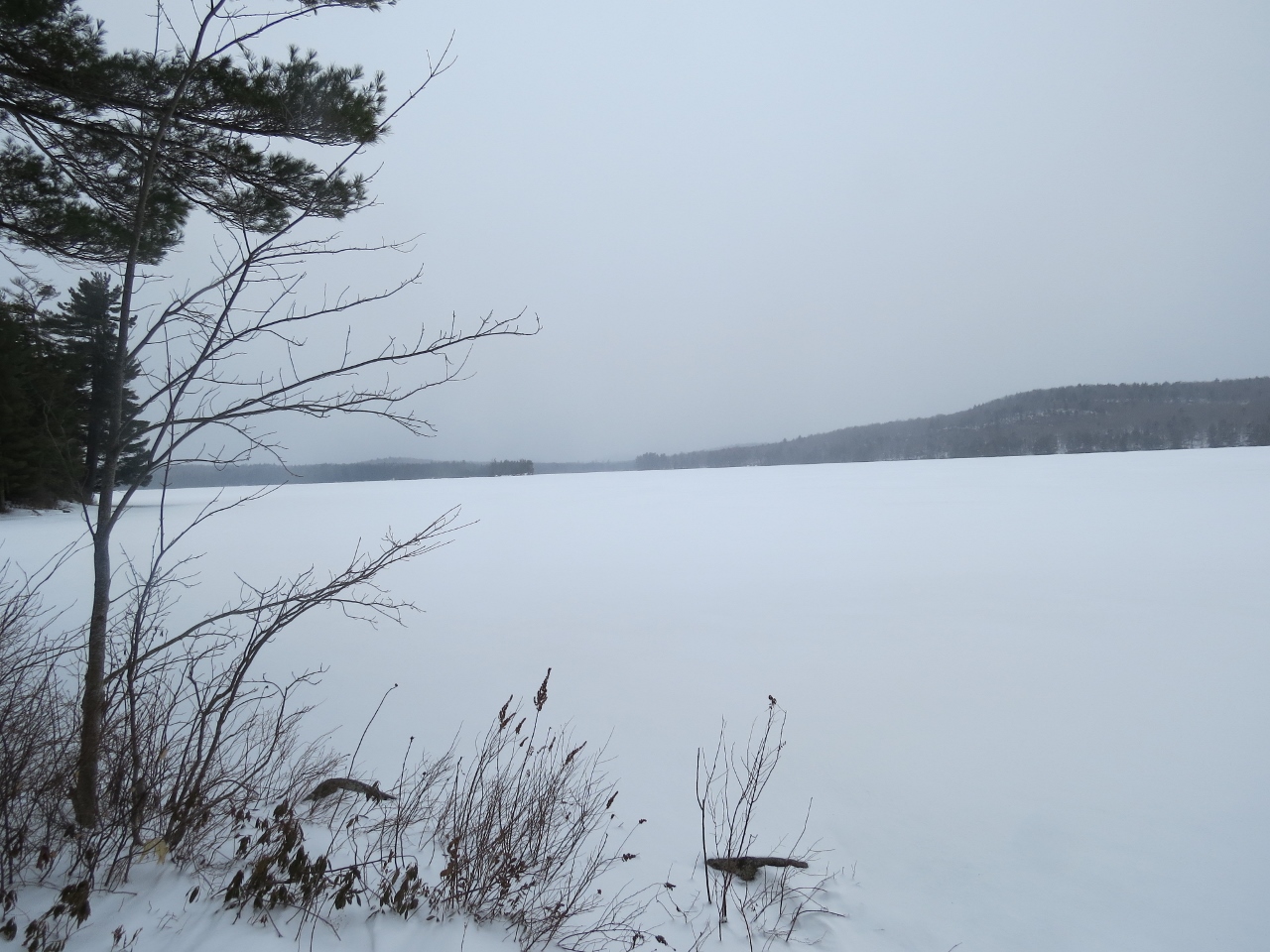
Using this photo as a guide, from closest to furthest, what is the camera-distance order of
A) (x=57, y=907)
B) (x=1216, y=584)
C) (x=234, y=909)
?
(x=57, y=907)
(x=234, y=909)
(x=1216, y=584)

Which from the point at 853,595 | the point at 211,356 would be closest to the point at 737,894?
the point at 211,356

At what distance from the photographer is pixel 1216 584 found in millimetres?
9531

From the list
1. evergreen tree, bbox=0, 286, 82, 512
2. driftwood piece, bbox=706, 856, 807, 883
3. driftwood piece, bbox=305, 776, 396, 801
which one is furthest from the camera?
driftwood piece, bbox=305, 776, 396, 801

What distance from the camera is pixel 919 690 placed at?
6121mm

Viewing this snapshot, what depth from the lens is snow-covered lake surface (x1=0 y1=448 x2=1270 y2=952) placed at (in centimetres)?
346

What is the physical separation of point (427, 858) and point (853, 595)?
8.03m


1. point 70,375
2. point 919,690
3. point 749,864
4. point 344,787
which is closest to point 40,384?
point 70,375

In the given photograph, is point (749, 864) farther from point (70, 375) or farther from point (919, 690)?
point (70, 375)

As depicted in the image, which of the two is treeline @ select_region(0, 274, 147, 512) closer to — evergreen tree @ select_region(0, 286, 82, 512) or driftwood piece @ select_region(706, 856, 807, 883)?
evergreen tree @ select_region(0, 286, 82, 512)

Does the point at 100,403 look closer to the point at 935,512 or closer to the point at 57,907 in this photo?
the point at 57,907

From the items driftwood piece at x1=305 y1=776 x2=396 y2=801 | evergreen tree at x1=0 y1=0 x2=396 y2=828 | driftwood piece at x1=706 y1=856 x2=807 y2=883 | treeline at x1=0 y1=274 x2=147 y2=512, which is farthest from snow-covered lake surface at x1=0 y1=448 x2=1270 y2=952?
evergreen tree at x1=0 y1=0 x2=396 y2=828

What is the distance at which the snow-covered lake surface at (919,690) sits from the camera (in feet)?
11.3

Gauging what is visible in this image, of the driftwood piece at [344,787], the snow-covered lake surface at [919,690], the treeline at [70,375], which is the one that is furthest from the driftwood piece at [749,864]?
the treeline at [70,375]

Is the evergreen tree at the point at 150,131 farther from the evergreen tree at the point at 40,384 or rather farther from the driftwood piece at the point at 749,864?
the driftwood piece at the point at 749,864
